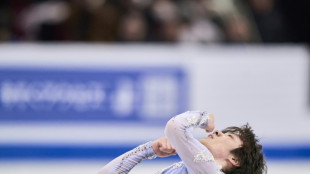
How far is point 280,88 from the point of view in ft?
24.4

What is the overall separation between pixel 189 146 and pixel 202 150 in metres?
0.08

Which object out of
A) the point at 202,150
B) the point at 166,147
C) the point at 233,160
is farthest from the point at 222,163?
the point at 166,147

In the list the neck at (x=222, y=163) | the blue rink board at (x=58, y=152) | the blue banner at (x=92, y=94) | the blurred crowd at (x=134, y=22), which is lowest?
the neck at (x=222, y=163)

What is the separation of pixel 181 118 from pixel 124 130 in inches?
165

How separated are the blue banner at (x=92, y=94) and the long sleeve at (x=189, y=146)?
4.15 metres

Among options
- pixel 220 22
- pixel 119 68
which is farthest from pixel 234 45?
pixel 119 68

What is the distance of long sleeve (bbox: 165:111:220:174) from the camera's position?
2.96 metres

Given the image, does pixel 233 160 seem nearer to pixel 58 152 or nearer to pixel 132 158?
pixel 132 158

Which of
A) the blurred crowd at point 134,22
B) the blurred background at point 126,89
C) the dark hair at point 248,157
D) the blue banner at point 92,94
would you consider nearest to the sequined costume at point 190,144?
the dark hair at point 248,157

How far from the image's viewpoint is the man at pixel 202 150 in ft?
9.77

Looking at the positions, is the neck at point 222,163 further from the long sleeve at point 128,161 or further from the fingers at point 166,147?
the long sleeve at point 128,161

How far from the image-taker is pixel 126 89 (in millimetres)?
7137

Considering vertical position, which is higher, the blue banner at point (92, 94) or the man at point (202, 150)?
the blue banner at point (92, 94)

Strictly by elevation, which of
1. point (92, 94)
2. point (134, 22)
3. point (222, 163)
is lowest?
point (222, 163)
